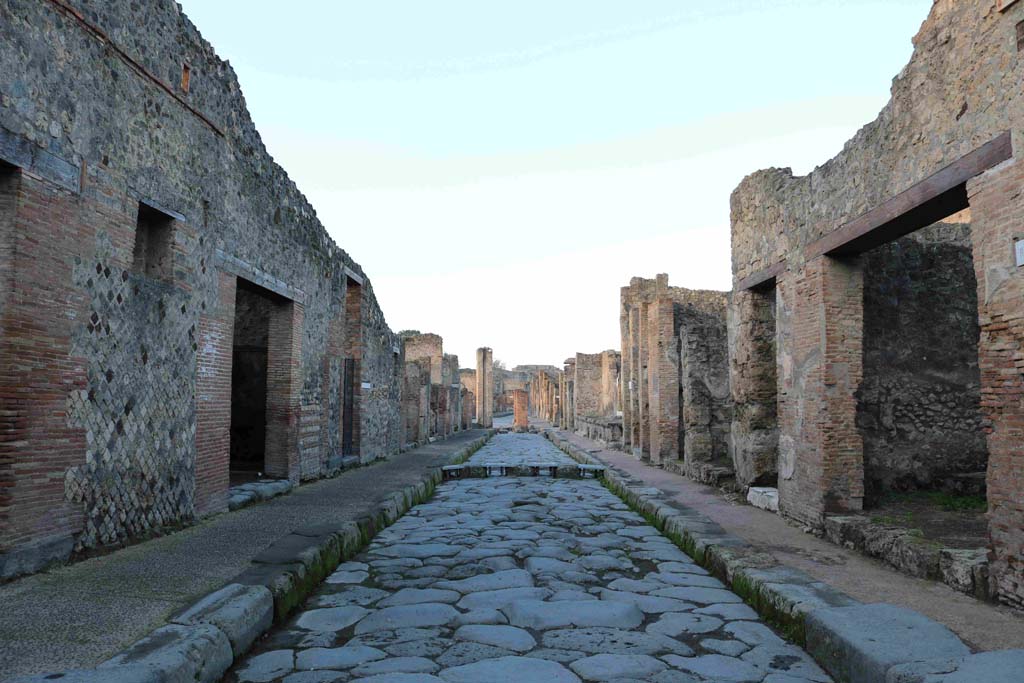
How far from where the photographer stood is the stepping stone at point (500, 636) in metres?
3.20

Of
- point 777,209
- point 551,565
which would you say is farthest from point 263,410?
point 777,209

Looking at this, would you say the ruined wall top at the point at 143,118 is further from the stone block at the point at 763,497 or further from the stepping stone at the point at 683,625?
the stone block at the point at 763,497

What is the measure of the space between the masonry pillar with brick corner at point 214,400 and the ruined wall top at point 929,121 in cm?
542

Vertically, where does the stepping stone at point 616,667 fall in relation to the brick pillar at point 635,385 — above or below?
below

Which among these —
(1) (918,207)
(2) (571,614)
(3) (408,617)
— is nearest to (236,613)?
(3) (408,617)

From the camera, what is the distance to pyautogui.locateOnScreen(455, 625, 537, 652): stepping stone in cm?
320

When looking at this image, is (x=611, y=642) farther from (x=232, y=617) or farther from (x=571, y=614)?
(x=232, y=617)

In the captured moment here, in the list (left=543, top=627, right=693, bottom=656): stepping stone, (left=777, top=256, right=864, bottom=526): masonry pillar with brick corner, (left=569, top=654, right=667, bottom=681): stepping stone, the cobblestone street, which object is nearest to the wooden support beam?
(left=777, top=256, right=864, bottom=526): masonry pillar with brick corner

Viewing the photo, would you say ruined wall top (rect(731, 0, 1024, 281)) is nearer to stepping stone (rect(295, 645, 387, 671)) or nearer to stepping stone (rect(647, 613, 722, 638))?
stepping stone (rect(647, 613, 722, 638))

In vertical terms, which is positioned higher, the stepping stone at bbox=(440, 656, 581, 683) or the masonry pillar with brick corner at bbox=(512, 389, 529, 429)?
the masonry pillar with brick corner at bbox=(512, 389, 529, 429)

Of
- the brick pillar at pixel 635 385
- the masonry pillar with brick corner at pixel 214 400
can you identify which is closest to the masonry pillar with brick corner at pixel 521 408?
the brick pillar at pixel 635 385

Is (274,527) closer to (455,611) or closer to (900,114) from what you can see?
(455,611)

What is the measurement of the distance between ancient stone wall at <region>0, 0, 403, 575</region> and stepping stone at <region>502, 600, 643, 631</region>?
2755 mm

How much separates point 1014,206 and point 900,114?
1.46m
